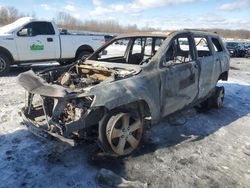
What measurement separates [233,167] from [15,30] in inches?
351

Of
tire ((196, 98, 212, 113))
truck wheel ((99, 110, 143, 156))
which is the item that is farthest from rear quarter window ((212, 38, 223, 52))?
truck wheel ((99, 110, 143, 156))

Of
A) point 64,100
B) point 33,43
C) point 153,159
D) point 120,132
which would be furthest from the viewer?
point 33,43

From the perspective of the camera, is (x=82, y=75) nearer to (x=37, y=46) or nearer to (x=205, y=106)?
(x=205, y=106)

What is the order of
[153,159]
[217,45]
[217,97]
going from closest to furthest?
[153,159]
[217,97]
[217,45]

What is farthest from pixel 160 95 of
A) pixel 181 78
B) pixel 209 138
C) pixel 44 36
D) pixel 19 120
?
pixel 44 36

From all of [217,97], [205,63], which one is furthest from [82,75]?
[217,97]

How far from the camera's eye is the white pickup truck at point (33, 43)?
10.9 metres

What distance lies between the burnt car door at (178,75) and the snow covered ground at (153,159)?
1.94 feet

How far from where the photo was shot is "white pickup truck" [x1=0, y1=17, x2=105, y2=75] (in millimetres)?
10852

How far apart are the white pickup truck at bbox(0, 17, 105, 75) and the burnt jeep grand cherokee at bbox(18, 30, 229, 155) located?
557 cm

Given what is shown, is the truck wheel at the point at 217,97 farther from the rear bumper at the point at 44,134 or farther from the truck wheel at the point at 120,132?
the rear bumper at the point at 44,134

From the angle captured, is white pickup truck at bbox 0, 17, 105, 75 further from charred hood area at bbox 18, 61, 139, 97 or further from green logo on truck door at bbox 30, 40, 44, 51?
charred hood area at bbox 18, 61, 139, 97

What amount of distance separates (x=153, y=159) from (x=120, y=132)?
0.65m

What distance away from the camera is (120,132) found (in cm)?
456
